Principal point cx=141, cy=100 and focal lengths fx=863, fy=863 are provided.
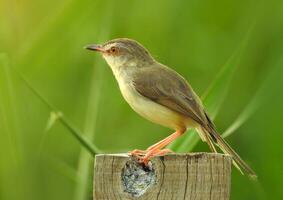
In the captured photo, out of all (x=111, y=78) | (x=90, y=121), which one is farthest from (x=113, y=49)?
(x=111, y=78)

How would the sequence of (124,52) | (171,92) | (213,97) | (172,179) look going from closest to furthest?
1. (172,179)
2. (171,92)
3. (213,97)
4. (124,52)

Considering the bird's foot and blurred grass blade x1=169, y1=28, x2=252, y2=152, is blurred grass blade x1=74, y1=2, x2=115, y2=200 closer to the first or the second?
blurred grass blade x1=169, y1=28, x2=252, y2=152

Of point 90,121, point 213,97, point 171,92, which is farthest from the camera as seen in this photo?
point 90,121

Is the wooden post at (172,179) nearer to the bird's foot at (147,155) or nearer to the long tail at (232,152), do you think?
the bird's foot at (147,155)

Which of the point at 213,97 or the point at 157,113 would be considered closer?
the point at 157,113

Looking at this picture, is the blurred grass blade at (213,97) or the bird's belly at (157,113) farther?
the blurred grass blade at (213,97)

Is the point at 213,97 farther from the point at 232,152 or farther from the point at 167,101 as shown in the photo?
the point at 232,152

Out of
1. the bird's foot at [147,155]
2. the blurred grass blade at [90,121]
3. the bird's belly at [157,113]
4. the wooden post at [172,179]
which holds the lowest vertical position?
the wooden post at [172,179]

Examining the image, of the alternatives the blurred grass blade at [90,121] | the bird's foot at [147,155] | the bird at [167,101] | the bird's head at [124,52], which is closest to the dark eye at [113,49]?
the bird's head at [124,52]
